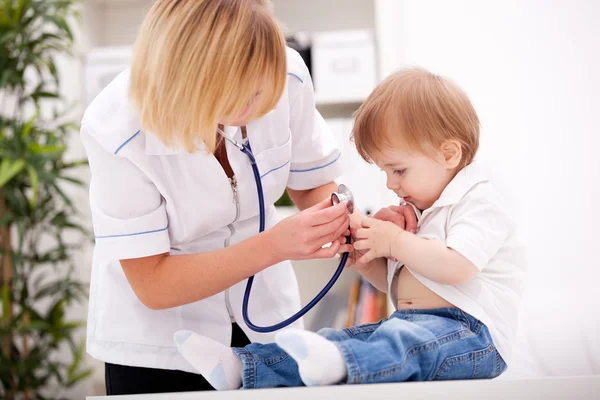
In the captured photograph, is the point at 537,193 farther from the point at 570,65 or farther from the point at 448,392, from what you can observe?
the point at 448,392

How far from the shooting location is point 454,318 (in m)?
0.99

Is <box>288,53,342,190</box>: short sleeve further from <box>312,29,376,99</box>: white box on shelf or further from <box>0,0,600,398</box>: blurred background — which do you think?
<box>312,29,376,99</box>: white box on shelf

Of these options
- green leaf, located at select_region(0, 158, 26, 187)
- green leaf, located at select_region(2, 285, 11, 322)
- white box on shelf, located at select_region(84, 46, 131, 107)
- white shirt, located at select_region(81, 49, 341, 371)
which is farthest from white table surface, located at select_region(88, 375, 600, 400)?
white box on shelf, located at select_region(84, 46, 131, 107)

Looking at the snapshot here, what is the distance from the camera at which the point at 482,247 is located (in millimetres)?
966

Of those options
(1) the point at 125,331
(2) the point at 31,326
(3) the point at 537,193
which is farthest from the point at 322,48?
(1) the point at 125,331

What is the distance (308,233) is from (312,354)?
0.25m

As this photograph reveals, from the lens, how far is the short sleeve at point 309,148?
1.29m

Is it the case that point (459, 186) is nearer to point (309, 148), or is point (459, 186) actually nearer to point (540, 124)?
point (309, 148)

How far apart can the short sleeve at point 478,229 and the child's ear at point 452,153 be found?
0.25 ft

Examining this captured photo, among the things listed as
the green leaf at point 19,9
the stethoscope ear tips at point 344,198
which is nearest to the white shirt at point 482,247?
the stethoscope ear tips at point 344,198

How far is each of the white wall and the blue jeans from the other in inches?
19.0

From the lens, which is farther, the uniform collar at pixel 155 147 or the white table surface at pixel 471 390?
the uniform collar at pixel 155 147

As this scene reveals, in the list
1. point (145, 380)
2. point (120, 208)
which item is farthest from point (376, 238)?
point (145, 380)

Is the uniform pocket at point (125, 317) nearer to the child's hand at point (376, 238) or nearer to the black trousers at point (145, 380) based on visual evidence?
the black trousers at point (145, 380)
